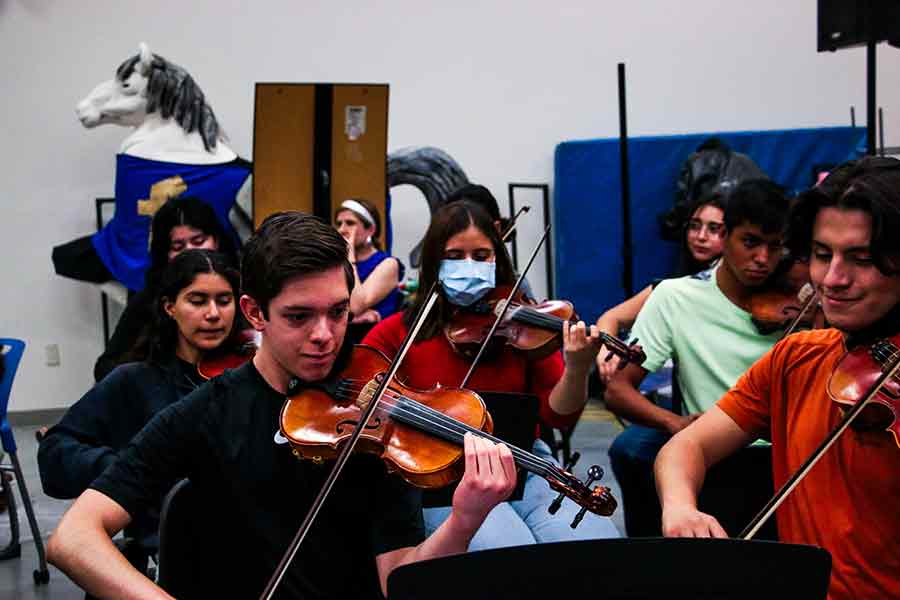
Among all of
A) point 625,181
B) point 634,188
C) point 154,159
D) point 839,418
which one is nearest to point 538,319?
point 839,418

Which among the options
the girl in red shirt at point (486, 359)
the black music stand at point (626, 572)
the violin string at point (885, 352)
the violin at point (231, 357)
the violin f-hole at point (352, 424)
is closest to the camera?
the black music stand at point (626, 572)

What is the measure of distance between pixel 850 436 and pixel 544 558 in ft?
2.02

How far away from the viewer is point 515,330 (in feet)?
7.55

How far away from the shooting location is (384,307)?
12.5ft

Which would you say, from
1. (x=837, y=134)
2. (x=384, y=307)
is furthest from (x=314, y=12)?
(x=837, y=134)

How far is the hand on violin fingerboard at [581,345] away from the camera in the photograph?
2.12m

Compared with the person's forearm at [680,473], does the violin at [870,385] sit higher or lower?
higher

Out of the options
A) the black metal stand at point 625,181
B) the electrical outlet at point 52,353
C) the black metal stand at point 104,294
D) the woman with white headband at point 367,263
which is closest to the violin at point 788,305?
the black metal stand at point 625,181

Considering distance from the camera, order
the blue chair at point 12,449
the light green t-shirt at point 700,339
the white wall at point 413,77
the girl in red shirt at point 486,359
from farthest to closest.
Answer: the white wall at point 413,77, the blue chair at point 12,449, the light green t-shirt at point 700,339, the girl in red shirt at point 486,359

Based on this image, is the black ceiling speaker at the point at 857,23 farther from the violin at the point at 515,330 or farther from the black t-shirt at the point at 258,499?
the black t-shirt at the point at 258,499

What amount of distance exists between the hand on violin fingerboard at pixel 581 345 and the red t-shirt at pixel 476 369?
0.11 meters

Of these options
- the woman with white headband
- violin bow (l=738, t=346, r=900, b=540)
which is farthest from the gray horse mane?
violin bow (l=738, t=346, r=900, b=540)

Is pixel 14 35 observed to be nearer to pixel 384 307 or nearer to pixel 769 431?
pixel 384 307

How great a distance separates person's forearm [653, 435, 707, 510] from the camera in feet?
4.76
